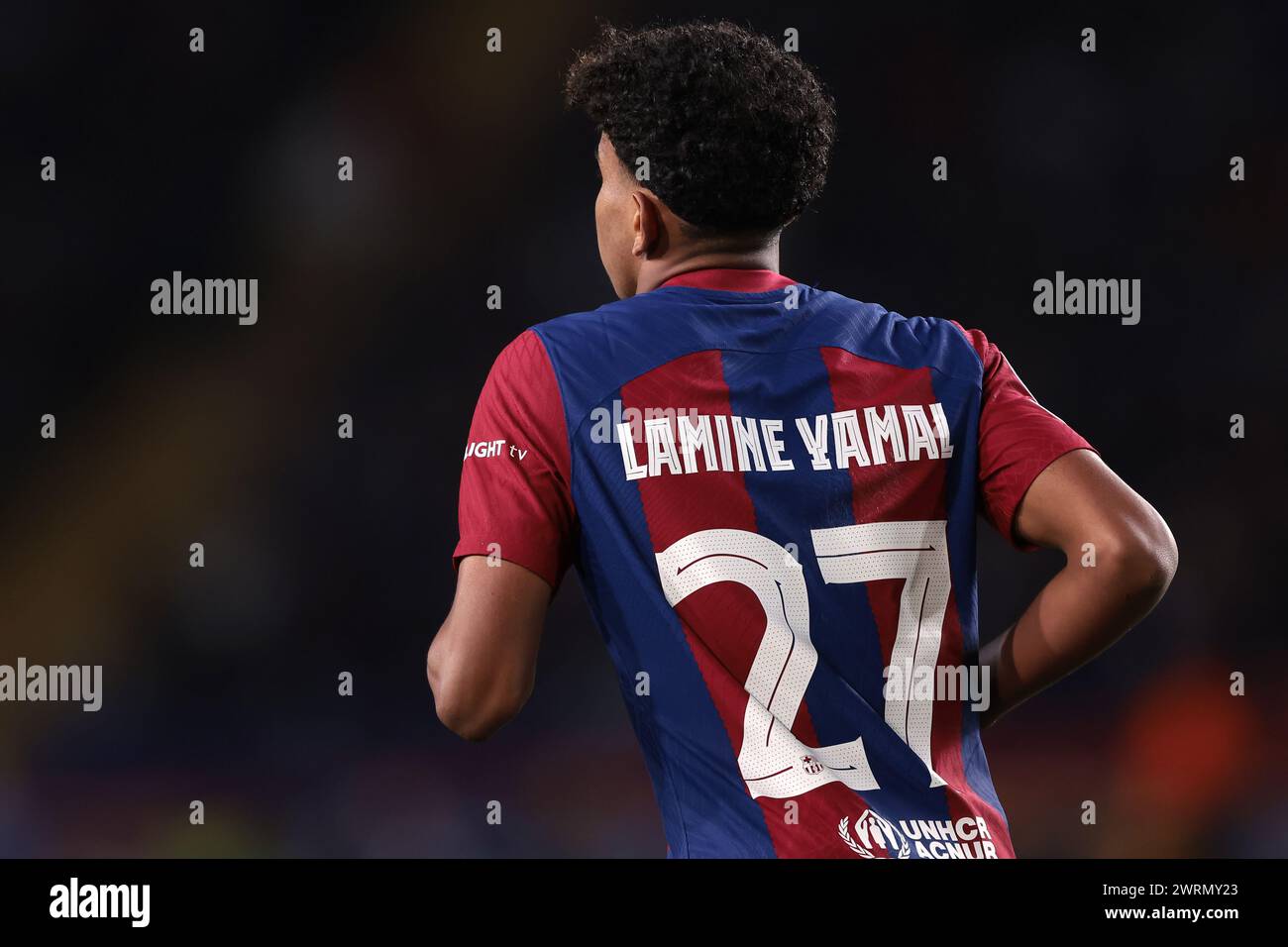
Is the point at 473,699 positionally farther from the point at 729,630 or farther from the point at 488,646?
the point at 729,630

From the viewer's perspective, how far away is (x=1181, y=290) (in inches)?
131

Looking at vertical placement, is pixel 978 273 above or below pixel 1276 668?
above

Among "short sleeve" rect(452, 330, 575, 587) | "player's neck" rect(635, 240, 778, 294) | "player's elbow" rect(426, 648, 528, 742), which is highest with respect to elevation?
"player's neck" rect(635, 240, 778, 294)

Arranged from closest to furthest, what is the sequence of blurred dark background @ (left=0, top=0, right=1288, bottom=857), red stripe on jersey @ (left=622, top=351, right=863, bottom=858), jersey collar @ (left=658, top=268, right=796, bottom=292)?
red stripe on jersey @ (left=622, top=351, right=863, bottom=858)
jersey collar @ (left=658, top=268, right=796, bottom=292)
blurred dark background @ (left=0, top=0, right=1288, bottom=857)

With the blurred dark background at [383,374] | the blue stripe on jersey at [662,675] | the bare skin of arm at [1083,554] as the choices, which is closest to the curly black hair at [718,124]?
the blue stripe on jersey at [662,675]

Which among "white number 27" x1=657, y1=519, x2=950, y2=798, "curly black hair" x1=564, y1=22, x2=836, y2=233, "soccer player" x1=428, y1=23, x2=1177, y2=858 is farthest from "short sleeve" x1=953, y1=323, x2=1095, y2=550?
"curly black hair" x1=564, y1=22, x2=836, y2=233

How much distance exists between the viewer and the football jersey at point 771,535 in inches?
38.9

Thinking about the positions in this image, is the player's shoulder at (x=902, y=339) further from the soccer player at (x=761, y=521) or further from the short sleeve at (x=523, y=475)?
the short sleeve at (x=523, y=475)

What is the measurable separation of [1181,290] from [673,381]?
2713 millimetres

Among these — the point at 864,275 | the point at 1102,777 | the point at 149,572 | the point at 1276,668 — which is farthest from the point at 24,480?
the point at 1276,668

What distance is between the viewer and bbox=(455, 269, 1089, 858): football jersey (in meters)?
0.99

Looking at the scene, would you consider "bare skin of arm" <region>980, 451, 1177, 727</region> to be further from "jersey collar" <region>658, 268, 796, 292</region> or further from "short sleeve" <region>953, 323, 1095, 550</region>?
"jersey collar" <region>658, 268, 796, 292</region>
